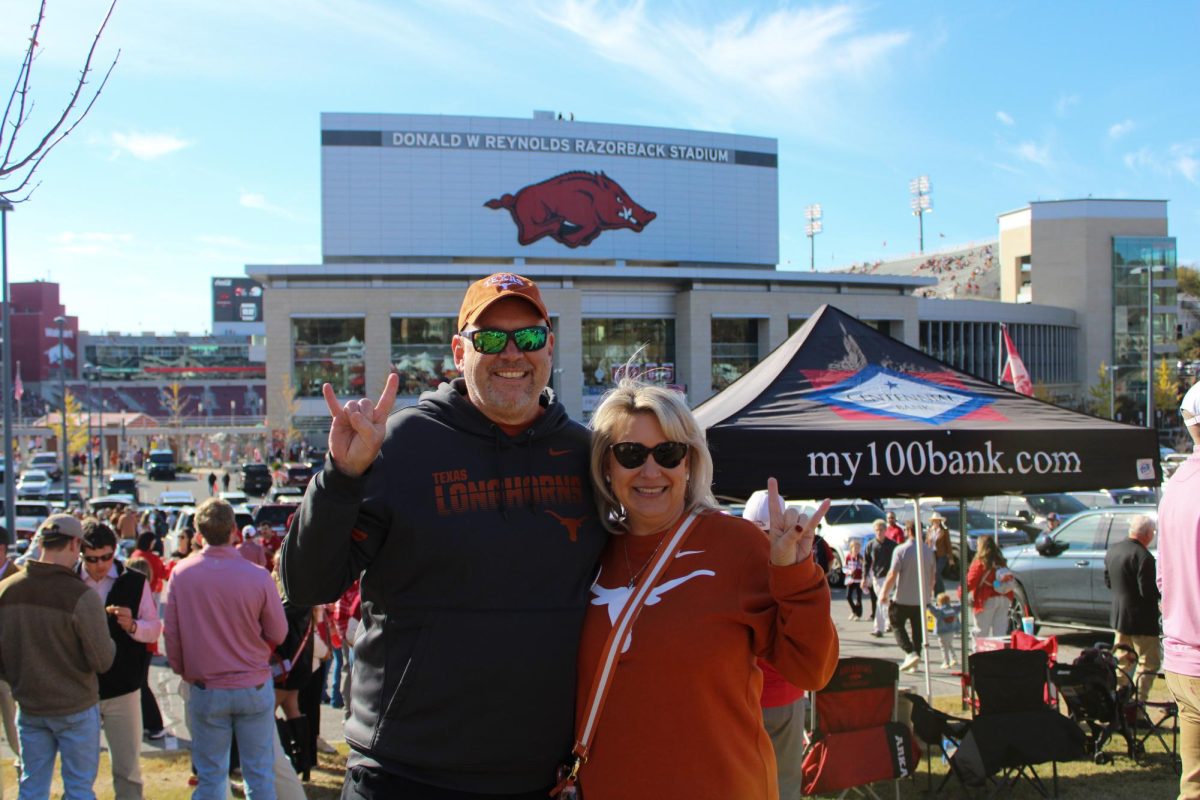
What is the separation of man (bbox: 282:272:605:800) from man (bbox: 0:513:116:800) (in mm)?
3180

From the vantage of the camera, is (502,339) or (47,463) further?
(47,463)

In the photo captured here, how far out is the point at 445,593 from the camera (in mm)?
2324

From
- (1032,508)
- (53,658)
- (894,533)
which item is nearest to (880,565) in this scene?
(894,533)

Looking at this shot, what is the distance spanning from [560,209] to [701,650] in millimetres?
65481

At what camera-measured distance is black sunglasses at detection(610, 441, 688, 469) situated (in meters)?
2.66

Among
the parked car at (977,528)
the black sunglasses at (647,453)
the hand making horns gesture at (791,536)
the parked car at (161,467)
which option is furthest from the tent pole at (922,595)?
the parked car at (161,467)

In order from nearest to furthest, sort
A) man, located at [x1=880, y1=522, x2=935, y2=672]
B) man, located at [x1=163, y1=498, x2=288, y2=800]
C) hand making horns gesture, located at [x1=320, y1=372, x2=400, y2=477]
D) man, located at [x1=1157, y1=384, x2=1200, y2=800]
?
hand making horns gesture, located at [x1=320, y1=372, x2=400, y2=477] < man, located at [x1=1157, y1=384, x2=1200, y2=800] < man, located at [x1=163, y1=498, x2=288, y2=800] < man, located at [x1=880, y1=522, x2=935, y2=672]

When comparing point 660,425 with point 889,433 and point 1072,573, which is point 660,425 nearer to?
point 889,433

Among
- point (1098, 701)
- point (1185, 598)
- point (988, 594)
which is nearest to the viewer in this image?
point (1185, 598)

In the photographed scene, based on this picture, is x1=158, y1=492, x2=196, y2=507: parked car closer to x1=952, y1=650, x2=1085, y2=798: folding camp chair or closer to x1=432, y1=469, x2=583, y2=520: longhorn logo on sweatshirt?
x1=952, y1=650, x2=1085, y2=798: folding camp chair

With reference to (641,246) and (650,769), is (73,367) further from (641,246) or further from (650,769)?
(650,769)

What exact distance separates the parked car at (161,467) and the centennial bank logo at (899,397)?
5122 cm

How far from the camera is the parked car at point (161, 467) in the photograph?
5053 centimetres

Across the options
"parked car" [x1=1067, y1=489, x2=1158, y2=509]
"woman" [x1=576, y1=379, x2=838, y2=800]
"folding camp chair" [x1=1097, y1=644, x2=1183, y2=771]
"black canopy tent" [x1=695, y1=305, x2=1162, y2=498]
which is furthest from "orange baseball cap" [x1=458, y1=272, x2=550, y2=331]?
"parked car" [x1=1067, y1=489, x2=1158, y2=509]
